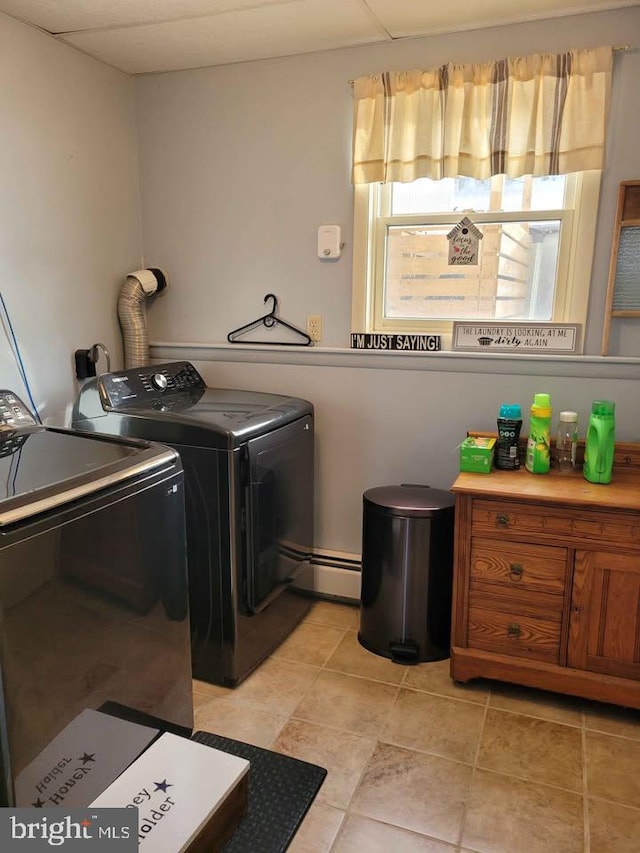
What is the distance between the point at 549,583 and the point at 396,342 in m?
1.14

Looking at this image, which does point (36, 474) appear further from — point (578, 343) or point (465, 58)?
point (465, 58)

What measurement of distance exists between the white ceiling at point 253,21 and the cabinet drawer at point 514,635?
2.13 metres

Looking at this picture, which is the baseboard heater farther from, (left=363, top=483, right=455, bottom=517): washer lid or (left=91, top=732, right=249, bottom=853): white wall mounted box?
(left=91, top=732, right=249, bottom=853): white wall mounted box

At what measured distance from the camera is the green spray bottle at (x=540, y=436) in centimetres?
229

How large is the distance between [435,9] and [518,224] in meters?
0.82

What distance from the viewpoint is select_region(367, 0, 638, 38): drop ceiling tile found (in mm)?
2209

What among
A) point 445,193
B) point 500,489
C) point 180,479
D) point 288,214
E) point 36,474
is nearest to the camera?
point 36,474

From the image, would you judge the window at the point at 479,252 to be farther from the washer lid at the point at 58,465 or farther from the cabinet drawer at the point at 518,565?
the washer lid at the point at 58,465

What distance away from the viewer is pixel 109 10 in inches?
89.5

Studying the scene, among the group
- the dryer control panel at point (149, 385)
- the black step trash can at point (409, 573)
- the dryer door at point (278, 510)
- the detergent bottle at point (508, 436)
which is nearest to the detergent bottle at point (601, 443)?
the detergent bottle at point (508, 436)

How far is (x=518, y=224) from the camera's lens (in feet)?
8.36

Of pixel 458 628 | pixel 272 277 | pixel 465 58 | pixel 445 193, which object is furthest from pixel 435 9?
pixel 458 628

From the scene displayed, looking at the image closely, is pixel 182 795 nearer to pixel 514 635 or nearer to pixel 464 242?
pixel 514 635

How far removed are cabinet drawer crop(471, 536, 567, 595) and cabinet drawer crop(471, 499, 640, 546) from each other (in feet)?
0.16
